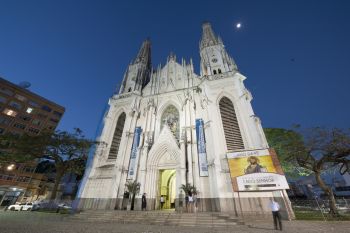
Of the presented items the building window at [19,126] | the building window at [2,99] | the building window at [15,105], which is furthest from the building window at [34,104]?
the building window at [19,126]

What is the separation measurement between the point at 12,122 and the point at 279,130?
5430cm

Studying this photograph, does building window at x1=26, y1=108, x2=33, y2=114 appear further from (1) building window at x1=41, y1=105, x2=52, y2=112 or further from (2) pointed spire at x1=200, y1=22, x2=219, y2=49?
(2) pointed spire at x1=200, y1=22, x2=219, y2=49

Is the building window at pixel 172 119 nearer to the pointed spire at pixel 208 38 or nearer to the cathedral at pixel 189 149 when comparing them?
the cathedral at pixel 189 149

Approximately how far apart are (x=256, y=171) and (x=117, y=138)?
16020 mm

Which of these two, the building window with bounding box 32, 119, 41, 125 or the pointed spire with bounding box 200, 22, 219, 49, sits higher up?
the pointed spire with bounding box 200, 22, 219, 49

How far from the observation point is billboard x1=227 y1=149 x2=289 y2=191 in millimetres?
11797

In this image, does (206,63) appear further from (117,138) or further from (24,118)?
(24,118)

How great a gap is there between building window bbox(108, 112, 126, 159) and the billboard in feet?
43.2

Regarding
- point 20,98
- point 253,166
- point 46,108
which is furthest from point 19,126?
point 253,166

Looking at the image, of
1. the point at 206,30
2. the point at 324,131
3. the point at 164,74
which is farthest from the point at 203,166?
the point at 206,30

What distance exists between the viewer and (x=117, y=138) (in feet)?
68.9

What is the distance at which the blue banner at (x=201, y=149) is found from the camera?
14.8 m

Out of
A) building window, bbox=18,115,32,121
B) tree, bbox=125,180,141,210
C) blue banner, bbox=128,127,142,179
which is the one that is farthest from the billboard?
building window, bbox=18,115,32,121

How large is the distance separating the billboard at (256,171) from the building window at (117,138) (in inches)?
518
